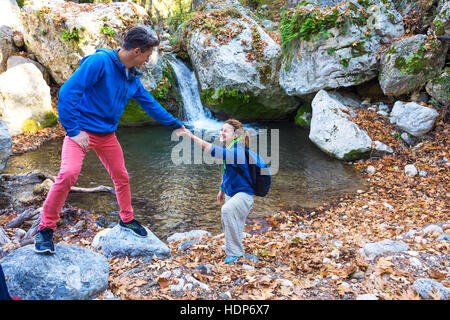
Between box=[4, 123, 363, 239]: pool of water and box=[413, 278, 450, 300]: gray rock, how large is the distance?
3.65m

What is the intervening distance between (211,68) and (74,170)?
10.9 meters

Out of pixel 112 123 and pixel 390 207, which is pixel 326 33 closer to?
pixel 390 207

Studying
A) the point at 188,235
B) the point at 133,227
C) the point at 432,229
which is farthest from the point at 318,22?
the point at 133,227

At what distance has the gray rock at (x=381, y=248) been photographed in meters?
3.82

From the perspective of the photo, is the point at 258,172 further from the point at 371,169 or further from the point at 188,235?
the point at 371,169

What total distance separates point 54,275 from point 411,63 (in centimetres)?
1073

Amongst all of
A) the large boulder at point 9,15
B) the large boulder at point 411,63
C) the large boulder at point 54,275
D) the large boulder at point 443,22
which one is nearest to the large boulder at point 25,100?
the large boulder at point 9,15

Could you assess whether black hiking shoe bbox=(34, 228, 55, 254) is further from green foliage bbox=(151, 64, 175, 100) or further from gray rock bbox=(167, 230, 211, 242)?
green foliage bbox=(151, 64, 175, 100)

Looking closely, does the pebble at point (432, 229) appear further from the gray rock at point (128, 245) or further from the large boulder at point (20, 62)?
the large boulder at point (20, 62)

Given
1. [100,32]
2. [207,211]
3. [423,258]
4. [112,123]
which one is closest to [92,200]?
[207,211]

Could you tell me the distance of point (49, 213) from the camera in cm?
298

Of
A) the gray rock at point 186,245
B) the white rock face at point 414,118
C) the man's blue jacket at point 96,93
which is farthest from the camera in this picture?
the white rock face at point 414,118

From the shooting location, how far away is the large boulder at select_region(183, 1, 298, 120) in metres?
12.9

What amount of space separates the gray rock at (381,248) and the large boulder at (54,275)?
3181 millimetres
